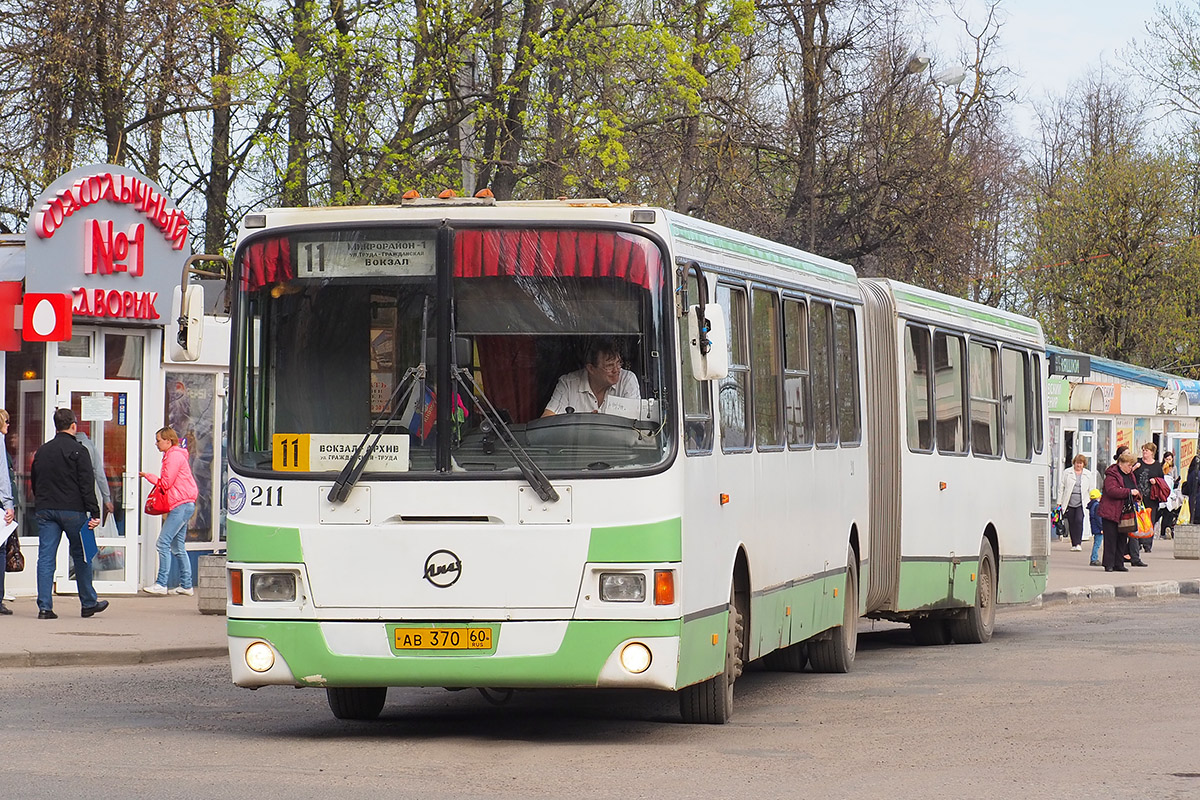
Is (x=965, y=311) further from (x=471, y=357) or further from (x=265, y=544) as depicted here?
(x=265, y=544)

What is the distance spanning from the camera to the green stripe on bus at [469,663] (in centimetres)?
973

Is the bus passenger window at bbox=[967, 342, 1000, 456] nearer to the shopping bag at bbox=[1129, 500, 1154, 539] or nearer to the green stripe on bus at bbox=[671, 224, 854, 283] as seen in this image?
the green stripe on bus at bbox=[671, 224, 854, 283]

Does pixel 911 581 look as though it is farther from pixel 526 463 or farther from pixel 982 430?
pixel 526 463

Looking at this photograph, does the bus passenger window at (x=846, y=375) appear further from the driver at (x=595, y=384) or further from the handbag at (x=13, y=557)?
the handbag at (x=13, y=557)

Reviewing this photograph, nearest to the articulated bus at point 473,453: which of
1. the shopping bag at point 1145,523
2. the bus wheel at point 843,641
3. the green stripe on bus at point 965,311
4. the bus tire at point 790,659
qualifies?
the bus wheel at point 843,641

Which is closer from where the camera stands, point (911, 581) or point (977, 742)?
point (977, 742)

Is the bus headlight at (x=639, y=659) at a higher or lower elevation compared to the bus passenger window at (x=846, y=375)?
lower

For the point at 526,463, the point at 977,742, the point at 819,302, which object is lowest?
the point at 977,742

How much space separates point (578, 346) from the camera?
990 cm

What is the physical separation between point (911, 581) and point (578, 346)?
22.6 feet

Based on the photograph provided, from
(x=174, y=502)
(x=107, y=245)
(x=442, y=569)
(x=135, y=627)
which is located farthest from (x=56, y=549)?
(x=442, y=569)

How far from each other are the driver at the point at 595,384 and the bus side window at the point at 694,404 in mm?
308

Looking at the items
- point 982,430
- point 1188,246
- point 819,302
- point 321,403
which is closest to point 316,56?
point 982,430

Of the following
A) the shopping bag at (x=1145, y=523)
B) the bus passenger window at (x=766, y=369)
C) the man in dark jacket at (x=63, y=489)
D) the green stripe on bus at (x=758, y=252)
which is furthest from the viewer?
the shopping bag at (x=1145, y=523)
